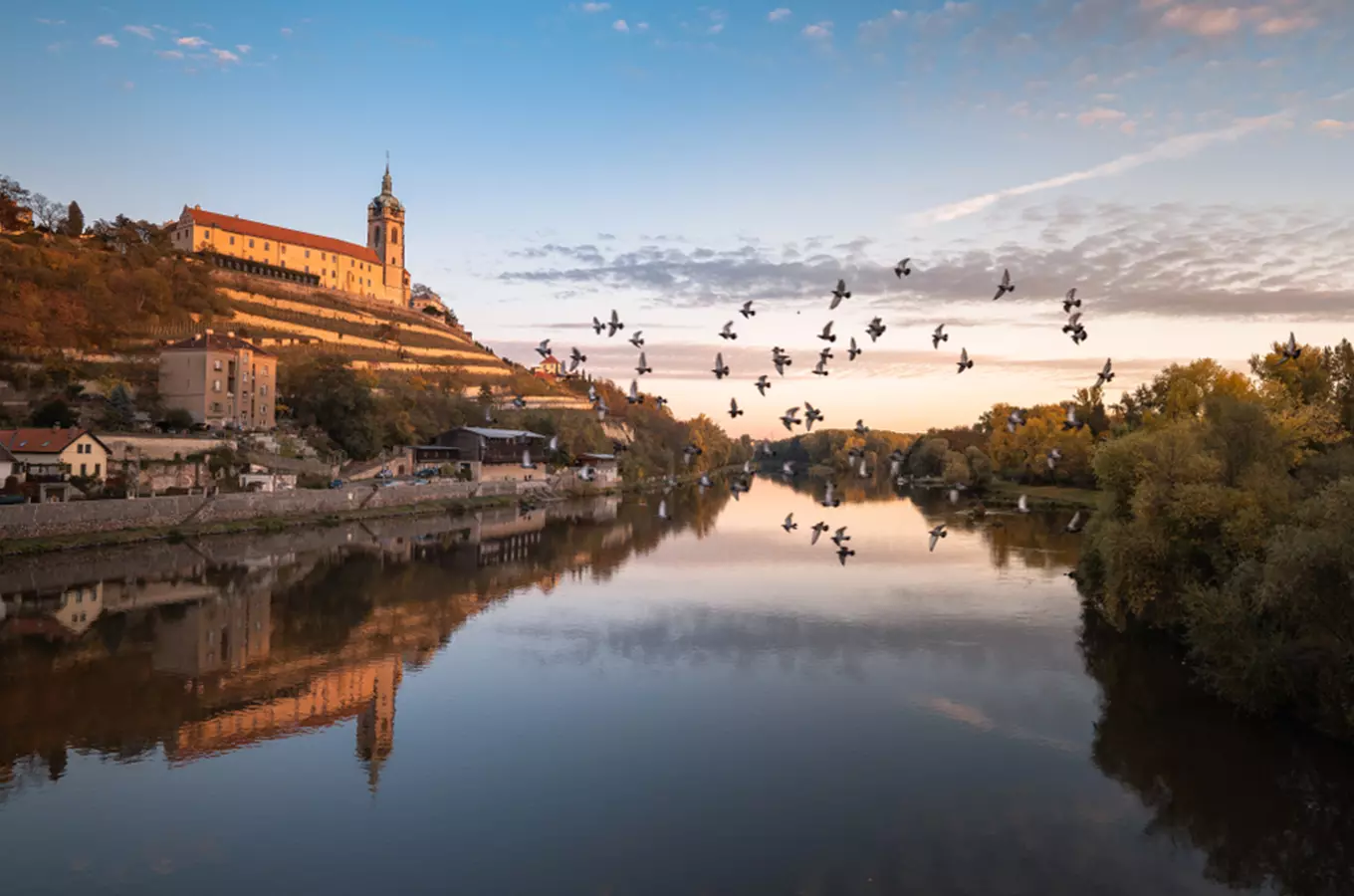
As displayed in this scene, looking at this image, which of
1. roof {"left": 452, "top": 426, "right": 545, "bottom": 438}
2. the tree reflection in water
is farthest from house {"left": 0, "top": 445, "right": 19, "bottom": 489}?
the tree reflection in water

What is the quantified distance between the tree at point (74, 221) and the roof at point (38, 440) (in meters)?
31.4

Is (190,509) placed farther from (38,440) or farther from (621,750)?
(621,750)

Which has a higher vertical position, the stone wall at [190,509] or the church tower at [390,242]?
the church tower at [390,242]

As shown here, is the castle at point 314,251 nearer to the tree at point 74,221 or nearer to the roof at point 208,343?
the tree at point 74,221

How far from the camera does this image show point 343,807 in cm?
1061

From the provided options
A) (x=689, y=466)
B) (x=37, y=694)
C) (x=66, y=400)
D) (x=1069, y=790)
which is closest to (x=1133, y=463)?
(x=1069, y=790)

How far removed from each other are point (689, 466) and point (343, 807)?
68.1 metres

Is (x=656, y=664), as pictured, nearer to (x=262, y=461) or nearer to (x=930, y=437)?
(x=262, y=461)

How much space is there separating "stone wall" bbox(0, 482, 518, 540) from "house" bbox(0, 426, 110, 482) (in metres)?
2.09

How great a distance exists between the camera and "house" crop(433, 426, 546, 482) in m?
49.0

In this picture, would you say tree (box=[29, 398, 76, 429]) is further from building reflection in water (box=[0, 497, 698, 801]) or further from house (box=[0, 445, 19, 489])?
building reflection in water (box=[0, 497, 698, 801])

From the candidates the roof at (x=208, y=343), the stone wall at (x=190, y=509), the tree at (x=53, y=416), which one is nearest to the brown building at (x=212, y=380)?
the roof at (x=208, y=343)

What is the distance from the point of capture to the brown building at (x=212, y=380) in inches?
1551

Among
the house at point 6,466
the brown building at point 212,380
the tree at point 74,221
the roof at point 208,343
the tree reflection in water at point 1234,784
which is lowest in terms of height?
the tree reflection in water at point 1234,784
